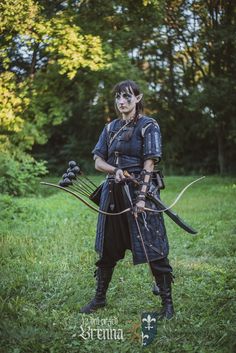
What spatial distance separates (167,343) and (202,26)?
17863 mm

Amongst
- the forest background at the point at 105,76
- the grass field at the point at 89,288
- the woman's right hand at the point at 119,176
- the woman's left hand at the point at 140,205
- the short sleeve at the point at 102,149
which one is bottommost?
the grass field at the point at 89,288

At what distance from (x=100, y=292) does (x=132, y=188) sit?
3.66 ft

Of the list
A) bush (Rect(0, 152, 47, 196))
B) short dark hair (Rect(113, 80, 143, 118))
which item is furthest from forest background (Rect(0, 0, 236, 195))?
short dark hair (Rect(113, 80, 143, 118))

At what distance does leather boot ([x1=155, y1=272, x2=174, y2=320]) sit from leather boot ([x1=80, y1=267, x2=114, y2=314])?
1.66 ft

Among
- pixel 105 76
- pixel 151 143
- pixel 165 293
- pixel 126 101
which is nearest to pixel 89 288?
pixel 165 293

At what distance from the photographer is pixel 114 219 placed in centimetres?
453

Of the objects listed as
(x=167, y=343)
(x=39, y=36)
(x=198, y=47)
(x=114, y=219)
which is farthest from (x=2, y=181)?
(x=198, y=47)

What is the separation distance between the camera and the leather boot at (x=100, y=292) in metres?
4.68

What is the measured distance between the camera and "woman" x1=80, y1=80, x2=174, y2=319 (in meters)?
4.32

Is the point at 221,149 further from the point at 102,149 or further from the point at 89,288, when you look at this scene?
the point at 102,149

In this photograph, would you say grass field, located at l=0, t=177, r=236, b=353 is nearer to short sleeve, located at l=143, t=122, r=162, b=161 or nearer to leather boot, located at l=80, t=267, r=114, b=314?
leather boot, located at l=80, t=267, r=114, b=314

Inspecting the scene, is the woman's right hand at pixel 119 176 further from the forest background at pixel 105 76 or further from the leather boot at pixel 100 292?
the forest background at pixel 105 76

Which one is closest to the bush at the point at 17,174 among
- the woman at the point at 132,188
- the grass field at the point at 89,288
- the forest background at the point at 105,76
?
the forest background at the point at 105,76

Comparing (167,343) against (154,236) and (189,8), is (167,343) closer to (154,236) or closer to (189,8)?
(154,236)
